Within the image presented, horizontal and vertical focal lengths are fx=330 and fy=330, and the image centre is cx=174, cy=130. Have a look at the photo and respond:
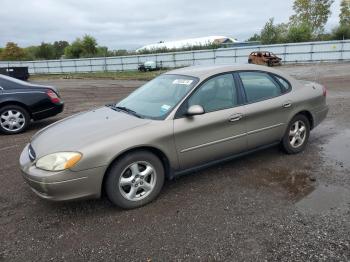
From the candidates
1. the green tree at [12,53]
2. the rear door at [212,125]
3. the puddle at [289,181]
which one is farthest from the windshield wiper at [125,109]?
the green tree at [12,53]

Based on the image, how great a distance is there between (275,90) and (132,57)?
3601cm

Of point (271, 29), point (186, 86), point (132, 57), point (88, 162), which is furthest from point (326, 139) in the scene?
point (271, 29)

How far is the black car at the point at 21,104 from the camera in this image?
7418 millimetres

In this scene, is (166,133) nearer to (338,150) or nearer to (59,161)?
(59,161)

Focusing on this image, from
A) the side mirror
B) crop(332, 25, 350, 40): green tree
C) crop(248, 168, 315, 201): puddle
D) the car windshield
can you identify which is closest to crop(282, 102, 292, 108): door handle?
crop(248, 168, 315, 201): puddle

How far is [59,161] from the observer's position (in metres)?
3.35

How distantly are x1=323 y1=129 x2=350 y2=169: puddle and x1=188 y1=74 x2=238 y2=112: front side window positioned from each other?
183 centimetres

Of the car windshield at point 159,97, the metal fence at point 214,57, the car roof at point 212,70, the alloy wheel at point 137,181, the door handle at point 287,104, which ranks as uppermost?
the metal fence at point 214,57

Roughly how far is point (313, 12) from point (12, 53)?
203 feet

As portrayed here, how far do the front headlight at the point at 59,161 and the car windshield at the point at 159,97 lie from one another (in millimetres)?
1055

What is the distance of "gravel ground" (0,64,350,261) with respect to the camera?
2957 millimetres

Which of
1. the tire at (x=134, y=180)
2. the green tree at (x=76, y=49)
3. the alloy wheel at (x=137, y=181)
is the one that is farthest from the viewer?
the green tree at (x=76, y=49)

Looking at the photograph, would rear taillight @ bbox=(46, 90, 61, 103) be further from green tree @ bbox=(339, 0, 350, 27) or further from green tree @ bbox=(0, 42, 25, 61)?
green tree @ bbox=(0, 42, 25, 61)

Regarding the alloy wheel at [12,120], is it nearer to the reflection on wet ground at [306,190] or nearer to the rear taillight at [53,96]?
the rear taillight at [53,96]
